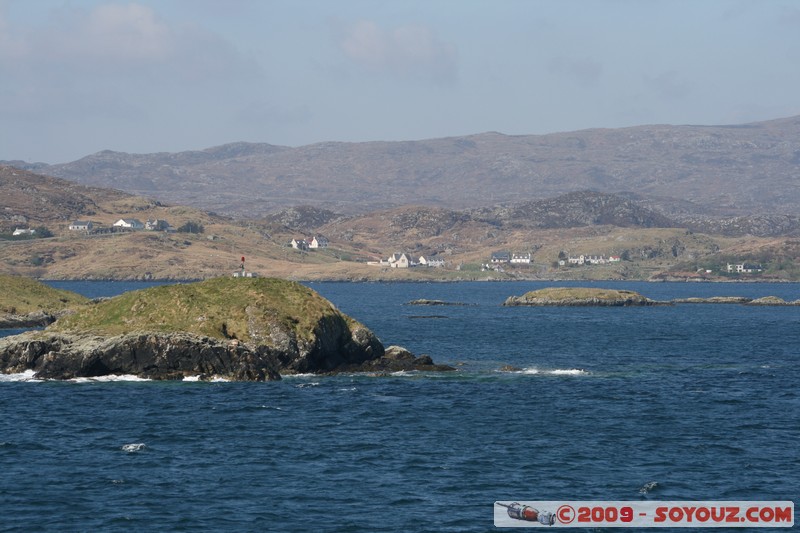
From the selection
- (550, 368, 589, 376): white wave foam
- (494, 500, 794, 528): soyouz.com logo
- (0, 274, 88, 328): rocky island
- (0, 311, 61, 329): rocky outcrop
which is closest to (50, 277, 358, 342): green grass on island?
(550, 368, 589, 376): white wave foam

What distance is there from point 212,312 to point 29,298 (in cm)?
6738

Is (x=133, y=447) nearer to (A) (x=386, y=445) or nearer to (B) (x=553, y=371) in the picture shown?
(A) (x=386, y=445)

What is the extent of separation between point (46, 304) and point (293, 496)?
101870 millimetres

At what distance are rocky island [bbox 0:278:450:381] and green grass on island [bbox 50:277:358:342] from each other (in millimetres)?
74

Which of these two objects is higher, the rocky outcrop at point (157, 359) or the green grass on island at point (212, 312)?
the green grass on island at point (212, 312)

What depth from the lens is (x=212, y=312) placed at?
79500mm

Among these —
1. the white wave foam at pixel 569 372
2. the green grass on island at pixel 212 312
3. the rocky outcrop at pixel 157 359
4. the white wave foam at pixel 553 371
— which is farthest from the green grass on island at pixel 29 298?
the white wave foam at pixel 569 372

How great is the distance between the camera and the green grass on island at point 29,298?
13220 cm

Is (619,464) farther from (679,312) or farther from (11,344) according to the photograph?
(679,312)

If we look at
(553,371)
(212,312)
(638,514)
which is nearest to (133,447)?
(638,514)

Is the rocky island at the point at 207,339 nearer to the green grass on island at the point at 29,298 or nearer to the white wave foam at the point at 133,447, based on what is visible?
the white wave foam at the point at 133,447

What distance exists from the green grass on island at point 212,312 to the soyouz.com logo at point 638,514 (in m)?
39.8

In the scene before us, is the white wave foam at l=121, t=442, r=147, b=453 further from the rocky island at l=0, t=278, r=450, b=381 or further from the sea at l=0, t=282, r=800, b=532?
the rocky island at l=0, t=278, r=450, b=381

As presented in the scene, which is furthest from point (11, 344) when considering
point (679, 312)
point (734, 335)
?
point (679, 312)
